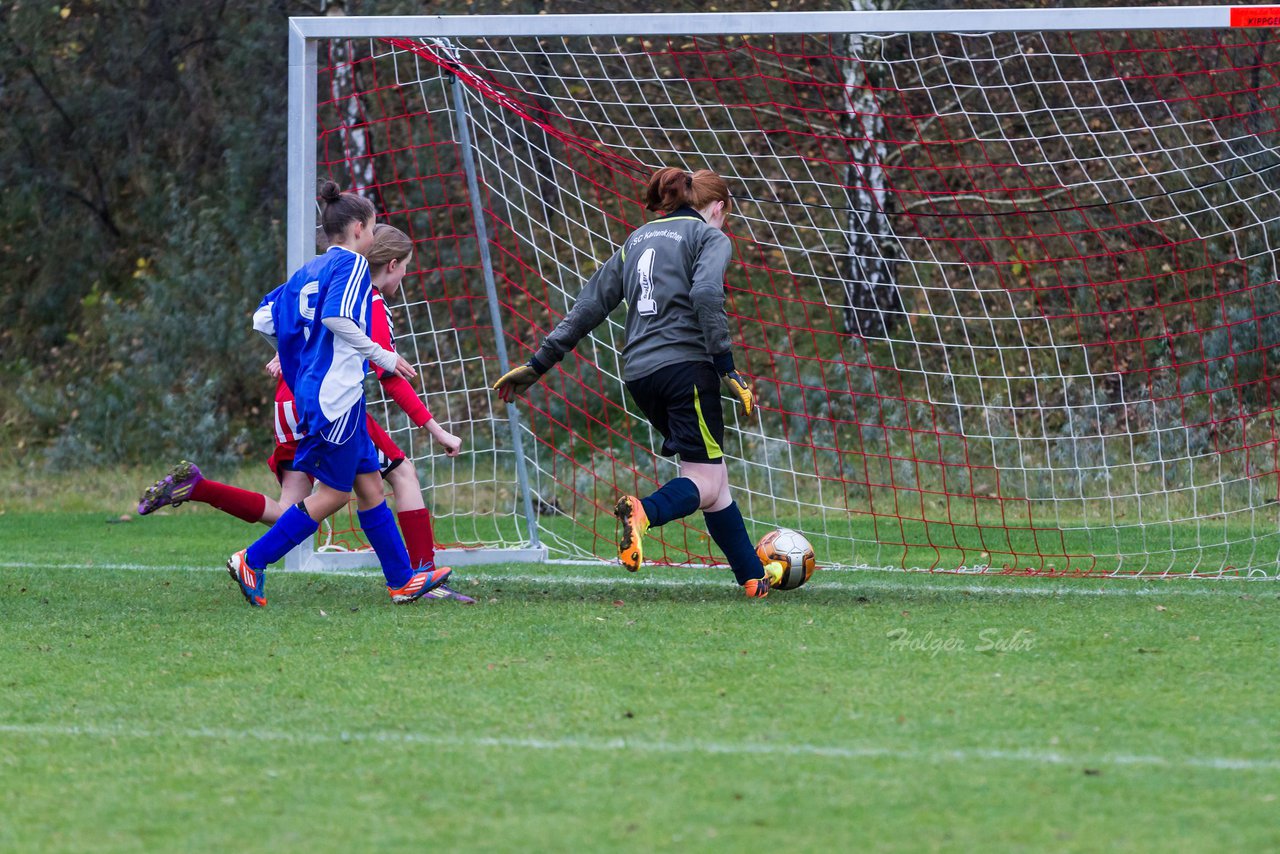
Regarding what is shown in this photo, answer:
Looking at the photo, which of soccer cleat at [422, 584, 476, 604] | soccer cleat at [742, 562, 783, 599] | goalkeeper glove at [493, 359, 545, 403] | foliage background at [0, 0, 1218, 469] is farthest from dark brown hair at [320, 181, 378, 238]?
foliage background at [0, 0, 1218, 469]

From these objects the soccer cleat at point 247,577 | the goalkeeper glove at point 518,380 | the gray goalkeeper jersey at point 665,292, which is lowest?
the soccer cleat at point 247,577

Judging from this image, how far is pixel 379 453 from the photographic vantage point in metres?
6.20

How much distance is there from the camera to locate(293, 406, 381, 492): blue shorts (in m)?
5.69

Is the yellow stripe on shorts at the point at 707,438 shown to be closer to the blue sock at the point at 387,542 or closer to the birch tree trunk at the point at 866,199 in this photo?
the blue sock at the point at 387,542

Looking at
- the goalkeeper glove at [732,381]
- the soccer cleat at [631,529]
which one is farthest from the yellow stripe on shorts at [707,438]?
the soccer cleat at [631,529]

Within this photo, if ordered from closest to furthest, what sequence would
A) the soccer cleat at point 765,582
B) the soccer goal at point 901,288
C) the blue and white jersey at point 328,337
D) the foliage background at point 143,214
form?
the blue and white jersey at point 328,337, the soccer cleat at point 765,582, the soccer goal at point 901,288, the foliage background at point 143,214

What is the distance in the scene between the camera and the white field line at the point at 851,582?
20.4 feet

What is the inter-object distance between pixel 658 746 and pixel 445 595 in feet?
8.58

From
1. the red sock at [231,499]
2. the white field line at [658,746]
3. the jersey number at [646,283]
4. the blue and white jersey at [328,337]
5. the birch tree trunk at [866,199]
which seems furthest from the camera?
the birch tree trunk at [866,199]

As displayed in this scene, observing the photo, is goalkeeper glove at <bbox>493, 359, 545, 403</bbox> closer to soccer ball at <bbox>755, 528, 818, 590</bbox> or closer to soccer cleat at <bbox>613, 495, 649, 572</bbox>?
soccer cleat at <bbox>613, 495, 649, 572</bbox>

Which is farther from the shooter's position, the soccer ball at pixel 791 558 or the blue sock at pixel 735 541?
the soccer ball at pixel 791 558

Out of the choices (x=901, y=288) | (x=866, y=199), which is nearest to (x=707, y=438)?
(x=901, y=288)

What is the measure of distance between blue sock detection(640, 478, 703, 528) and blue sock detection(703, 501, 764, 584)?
199 mm

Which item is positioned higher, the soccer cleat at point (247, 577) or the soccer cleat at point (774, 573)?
the soccer cleat at point (247, 577)
